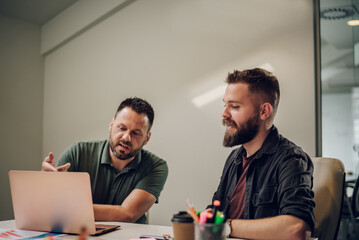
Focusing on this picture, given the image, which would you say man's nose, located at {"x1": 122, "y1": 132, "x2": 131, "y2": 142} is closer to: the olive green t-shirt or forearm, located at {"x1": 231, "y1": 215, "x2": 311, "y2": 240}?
the olive green t-shirt

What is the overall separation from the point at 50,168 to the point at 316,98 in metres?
1.87

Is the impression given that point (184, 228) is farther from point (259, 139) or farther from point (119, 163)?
point (119, 163)

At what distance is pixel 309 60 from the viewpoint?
2621 millimetres

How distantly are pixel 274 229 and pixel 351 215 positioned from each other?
4.69ft

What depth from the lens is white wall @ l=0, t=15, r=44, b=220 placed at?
3641 millimetres

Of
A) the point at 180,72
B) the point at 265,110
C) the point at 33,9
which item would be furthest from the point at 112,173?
the point at 33,9

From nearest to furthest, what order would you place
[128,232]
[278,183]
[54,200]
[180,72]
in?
[54,200]
[128,232]
[278,183]
[180,72]

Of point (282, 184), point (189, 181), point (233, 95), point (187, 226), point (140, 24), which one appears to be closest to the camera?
point (187, 226)

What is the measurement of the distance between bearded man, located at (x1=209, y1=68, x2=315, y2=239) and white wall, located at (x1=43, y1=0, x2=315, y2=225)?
2.91 feet

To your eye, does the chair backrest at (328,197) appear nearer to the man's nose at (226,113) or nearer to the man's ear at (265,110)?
the man's ear at (265,110)

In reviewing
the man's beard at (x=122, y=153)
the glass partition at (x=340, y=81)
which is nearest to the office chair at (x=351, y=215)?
the glass partition at (x=340, y=81)

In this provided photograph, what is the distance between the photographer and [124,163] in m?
2.22

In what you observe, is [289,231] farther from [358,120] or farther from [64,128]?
[64,128]

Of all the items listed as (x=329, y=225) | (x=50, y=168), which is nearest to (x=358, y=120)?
(x=329, y=225)
